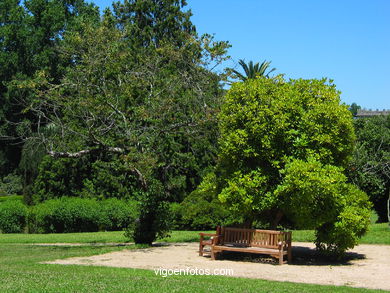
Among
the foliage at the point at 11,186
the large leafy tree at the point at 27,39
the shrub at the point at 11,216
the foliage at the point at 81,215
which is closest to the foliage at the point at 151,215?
the foliage at the point at 81,215

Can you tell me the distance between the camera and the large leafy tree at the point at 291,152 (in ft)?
40.2

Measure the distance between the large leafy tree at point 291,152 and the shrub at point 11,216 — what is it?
52.6 ft

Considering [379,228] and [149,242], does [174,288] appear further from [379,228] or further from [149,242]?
[379,228]

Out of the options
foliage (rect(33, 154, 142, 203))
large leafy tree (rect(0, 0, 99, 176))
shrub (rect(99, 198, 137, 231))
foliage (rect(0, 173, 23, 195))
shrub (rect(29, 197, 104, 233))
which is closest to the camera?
shrub (rect(29, 197, 104, 233))

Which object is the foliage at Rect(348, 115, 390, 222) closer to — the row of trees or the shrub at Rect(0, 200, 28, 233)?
the row of trees

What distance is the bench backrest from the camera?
504 inches

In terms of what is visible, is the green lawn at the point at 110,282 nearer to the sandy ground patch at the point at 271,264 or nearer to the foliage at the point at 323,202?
the sandy ground patch at the point at 271,264

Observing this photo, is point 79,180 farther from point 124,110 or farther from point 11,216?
point 124,110

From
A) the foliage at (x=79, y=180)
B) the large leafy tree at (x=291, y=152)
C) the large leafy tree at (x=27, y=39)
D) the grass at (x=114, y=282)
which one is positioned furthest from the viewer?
the large leafy tree at (x=27, y=39)

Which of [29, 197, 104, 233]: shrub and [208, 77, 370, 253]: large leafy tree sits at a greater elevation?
[208, 77, 370, 253]: large leafy tree

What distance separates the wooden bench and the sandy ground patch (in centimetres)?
33

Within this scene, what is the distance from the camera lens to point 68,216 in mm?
25078

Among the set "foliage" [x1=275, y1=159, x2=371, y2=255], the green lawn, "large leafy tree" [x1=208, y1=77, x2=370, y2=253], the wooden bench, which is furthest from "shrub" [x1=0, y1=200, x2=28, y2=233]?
"foliage" [x1=275, y1=159, x2=371, y2=255]

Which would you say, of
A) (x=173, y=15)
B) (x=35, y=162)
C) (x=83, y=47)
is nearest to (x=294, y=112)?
(x=83, y=47)
